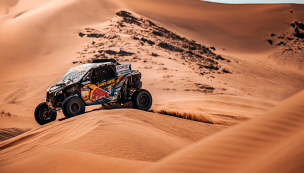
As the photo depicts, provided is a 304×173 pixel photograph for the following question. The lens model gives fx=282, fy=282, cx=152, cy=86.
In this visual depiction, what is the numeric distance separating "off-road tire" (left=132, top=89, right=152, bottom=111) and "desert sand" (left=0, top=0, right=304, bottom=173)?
0.77 m

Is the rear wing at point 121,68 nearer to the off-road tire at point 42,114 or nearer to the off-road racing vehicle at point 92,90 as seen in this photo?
the off-road racing vehicle at point 92,90

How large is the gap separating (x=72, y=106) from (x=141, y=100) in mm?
2467

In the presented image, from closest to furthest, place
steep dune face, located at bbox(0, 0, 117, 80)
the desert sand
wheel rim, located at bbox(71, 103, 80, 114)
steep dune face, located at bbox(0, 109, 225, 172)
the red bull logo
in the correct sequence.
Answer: the desert sand < steep dune face, located at bbox(0, 109, 225, 172) < wheel rim, located at bbox(71, 103, 80, 114) < the red bull logo < steep dune face, located at bbox(0, 0, 117, 80)

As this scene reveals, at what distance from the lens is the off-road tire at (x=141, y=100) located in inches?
366

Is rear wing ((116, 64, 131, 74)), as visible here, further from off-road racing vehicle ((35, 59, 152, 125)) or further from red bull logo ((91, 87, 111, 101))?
red bull logo ((91, 87, 111, 101))

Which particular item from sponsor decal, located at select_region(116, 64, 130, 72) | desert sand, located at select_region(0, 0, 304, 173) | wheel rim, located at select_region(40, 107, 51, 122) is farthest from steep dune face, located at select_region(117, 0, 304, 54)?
wheel rim, located at select_region(40, 107, 51, 122)

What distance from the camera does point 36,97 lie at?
16.8 meters

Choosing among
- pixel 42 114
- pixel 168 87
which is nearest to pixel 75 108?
pixel 42 114

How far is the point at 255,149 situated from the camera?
222 centimetres

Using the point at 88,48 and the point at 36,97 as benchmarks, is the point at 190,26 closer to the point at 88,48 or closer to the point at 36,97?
the point at 88,48

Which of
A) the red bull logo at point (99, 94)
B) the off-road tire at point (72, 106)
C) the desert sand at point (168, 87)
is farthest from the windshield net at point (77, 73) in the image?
the desert sand at point (168, 87)

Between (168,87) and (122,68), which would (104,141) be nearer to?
(122,68)

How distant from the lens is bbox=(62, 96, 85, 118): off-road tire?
784cm

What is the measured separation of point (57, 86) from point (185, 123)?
399 cm
